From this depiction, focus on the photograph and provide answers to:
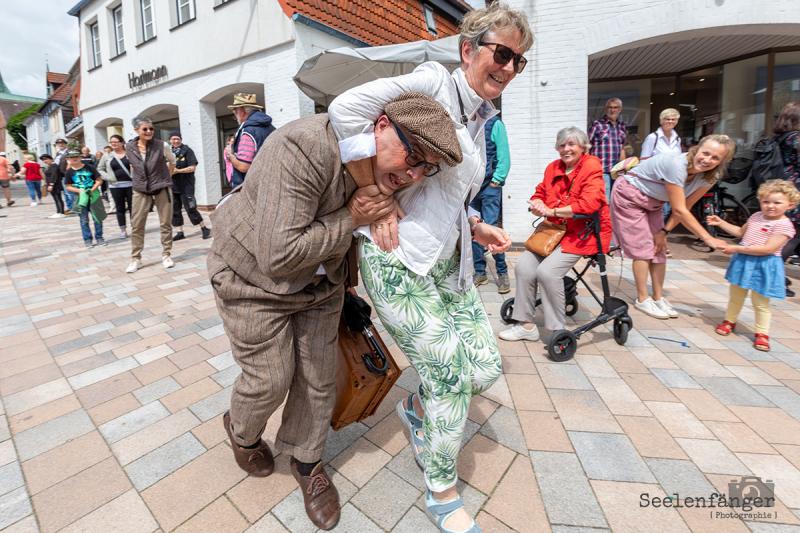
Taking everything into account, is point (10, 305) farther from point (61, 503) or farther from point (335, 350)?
point (335, 350)

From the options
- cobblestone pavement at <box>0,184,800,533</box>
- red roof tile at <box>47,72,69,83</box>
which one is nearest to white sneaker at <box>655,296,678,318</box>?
cobblestone pavement at <box>0,184,800,533</box>

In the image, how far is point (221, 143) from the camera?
1362cm

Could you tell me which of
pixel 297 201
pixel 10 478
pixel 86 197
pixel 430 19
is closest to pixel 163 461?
pixel 10 478

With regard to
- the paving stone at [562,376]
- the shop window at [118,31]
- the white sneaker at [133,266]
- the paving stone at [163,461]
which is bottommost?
the paving stone at [562,376]

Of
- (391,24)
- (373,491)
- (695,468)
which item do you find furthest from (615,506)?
(391,24)

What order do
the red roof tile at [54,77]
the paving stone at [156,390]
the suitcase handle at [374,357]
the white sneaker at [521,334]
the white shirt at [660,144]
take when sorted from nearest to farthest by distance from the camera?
the suitcase handle at [374,357]
the paving stone at [156,390]
the white sneaker at [521,334]
the white shirt at [660,144]
the red roof tile at [54,77]

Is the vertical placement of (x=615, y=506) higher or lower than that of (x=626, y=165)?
lower

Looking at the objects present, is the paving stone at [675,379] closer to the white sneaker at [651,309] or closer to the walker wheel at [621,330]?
the walker wheel at [621,330]

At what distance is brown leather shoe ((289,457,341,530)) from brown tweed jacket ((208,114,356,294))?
95 cm

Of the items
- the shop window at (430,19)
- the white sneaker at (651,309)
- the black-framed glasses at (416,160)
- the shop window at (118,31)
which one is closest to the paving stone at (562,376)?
the white sneaker at (651,309)

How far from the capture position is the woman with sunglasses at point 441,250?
4.92ft

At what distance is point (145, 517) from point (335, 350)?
3.56ft

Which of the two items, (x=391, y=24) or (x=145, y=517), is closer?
(x=145, y=517)

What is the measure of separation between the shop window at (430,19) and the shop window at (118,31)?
9766 mm
